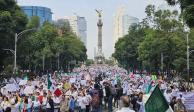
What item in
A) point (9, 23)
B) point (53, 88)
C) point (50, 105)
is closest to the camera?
point (50, 105)

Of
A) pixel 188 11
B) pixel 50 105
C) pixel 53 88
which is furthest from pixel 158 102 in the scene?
pixel 53 88

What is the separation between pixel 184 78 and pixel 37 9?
446 ft

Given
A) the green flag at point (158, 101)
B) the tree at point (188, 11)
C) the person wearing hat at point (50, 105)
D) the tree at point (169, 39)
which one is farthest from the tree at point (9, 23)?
the green flag at point (158, 101)

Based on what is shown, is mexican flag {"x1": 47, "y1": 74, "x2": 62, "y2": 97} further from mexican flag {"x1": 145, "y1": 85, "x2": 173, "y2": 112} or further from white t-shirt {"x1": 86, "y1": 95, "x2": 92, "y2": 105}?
mexican flag {"x1": 145, "y1": 85, "x2": 173, "y2": 112}

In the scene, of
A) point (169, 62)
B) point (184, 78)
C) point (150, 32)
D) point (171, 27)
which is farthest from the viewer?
point (150, 32)

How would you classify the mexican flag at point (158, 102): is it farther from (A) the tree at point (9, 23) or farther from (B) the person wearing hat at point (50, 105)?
(A) the tree at point (9, 23)

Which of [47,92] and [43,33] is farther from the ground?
[43,33]

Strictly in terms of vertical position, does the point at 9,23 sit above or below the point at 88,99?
above

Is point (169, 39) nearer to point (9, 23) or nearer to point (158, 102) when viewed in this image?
point (9, 23)

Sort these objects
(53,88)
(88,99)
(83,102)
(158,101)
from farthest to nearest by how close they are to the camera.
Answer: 1. (53,88)
2. (88,99)
3. (83,102)
4. (158,101)

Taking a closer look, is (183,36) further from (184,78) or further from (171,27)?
(184,78)

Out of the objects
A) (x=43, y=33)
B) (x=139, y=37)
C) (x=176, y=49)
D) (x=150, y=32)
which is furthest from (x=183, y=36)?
(x=139, y=37)

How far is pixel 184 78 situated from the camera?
209ft

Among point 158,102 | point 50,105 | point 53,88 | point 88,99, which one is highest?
point 158,102
